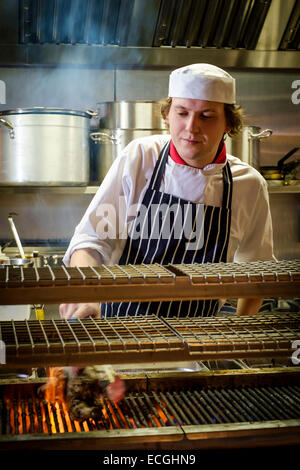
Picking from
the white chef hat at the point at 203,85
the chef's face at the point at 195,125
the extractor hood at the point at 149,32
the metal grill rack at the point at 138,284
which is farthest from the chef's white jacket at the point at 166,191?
the extractor hood at the point at 149,32

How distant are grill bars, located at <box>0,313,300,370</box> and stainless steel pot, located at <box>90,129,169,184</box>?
1.92 meters

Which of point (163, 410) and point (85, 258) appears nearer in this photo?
point (163, 410)

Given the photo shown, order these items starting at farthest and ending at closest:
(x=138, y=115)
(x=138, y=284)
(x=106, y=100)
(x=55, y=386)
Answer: (x=106, y=100)
(x=138, y=115)
(x=55, y=386)
(x=138, y=284)

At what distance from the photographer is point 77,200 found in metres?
3.80

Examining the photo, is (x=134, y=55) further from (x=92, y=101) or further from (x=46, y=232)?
(x=46, y=232)

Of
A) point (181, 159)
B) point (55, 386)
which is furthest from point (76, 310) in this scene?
point (181, 159)

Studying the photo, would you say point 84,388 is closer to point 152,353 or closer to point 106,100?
point 152,353

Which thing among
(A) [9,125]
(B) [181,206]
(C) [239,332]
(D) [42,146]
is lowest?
(C) [239,332]

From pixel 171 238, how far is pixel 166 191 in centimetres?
18

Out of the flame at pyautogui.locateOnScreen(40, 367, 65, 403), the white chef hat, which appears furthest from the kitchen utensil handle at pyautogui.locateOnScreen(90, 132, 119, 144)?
the flame at pyautogui.locateOnScreen(40, 367, 65, 403)

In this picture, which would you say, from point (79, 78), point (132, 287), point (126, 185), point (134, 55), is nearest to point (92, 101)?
point (79, 78)

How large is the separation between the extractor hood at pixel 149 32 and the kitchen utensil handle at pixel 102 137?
61cm

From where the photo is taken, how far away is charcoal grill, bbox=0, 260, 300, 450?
1188mm

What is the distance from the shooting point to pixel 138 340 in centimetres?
128
